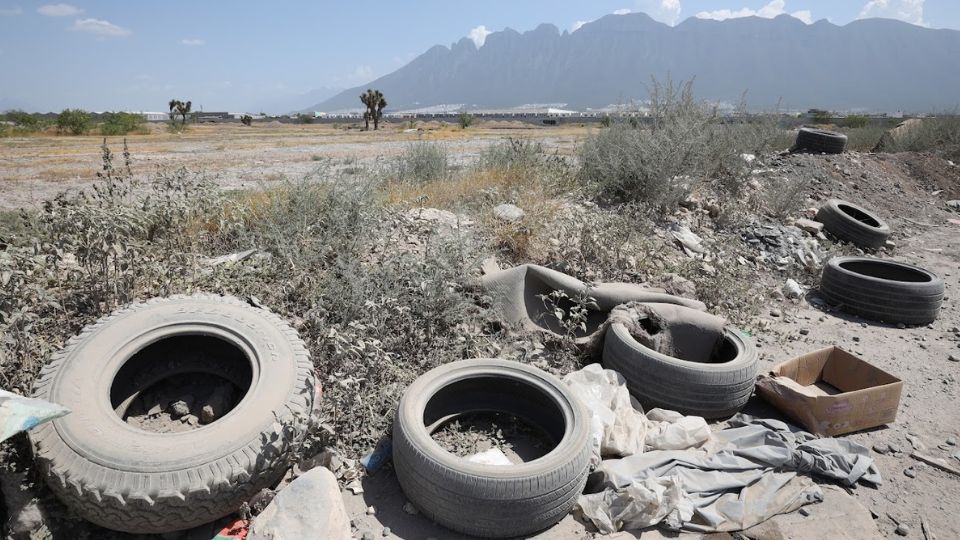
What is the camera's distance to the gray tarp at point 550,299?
4492 millimetres

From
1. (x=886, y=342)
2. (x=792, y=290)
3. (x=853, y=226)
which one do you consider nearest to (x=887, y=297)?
(x=886, y=342)

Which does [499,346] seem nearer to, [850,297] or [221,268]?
[221,268]

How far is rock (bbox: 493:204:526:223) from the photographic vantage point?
6234 mm

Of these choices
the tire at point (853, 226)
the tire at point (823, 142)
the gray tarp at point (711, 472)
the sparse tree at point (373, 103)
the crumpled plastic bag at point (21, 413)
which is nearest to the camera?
the crumpled plastic bag at point (21, 413)

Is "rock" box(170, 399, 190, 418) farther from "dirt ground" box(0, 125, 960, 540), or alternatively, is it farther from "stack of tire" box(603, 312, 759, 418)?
"stack of tire" box(603, 312, 759, 418)

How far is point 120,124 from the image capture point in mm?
31828

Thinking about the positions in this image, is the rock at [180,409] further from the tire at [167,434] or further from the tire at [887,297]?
the tire at [887,297]

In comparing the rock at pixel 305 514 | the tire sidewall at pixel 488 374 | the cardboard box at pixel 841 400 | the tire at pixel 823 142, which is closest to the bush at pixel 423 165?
the tire sidewall at pixel 488 374

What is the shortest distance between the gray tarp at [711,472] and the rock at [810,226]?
577 cm

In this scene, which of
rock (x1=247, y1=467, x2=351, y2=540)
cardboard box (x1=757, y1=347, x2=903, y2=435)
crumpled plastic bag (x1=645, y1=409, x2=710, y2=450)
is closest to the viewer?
rock (x1=247, y1=467, x2=351, y2=540)

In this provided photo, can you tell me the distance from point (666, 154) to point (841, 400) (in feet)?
15.5

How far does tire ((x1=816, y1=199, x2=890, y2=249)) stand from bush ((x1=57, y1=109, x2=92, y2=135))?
36393 mm

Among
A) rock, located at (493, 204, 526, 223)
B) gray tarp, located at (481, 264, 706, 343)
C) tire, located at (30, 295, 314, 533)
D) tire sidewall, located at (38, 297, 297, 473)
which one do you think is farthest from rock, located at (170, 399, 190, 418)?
rock, located at (493, 204, 526, 223)

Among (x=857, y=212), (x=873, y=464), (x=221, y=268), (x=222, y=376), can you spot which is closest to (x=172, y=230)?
(x=221, y=268)
